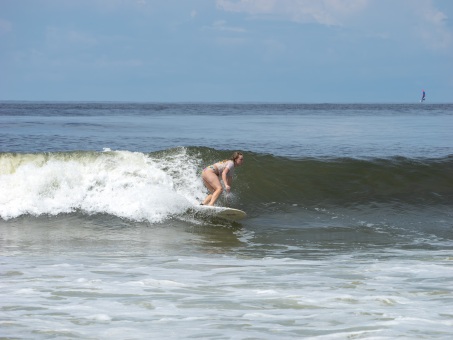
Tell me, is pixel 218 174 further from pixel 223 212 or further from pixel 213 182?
pixel 223 212

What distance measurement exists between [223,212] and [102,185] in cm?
424

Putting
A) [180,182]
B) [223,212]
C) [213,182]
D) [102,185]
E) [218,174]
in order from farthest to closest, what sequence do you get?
[180,182]
[102,185]
[218,174]
[213,182]
[223,212]

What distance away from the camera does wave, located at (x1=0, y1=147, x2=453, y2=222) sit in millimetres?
17219

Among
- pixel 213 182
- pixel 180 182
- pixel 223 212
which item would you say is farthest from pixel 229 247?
pixel 180 182

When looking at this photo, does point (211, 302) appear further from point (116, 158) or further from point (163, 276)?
point (116, 158)

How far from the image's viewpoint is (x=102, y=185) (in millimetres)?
18406

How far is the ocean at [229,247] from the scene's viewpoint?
7520mm

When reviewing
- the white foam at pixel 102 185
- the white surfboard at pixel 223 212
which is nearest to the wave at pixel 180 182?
the white foam at pixel 102 185

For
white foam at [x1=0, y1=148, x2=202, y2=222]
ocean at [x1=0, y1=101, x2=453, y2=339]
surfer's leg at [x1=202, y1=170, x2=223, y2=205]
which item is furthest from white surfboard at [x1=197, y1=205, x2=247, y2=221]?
white foam at [x1=0, y1=148, x2=202, y2=222]

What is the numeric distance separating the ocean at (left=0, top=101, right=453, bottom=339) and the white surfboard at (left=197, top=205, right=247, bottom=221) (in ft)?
0.51

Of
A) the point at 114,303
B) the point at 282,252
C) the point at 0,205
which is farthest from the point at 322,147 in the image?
the point at 114,303

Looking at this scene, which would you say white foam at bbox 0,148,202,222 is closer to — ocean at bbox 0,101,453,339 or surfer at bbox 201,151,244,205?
ocean at bbox 0,101,453,339

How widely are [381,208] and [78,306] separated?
1114 cm

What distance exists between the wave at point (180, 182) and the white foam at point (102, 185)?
0.02 m
